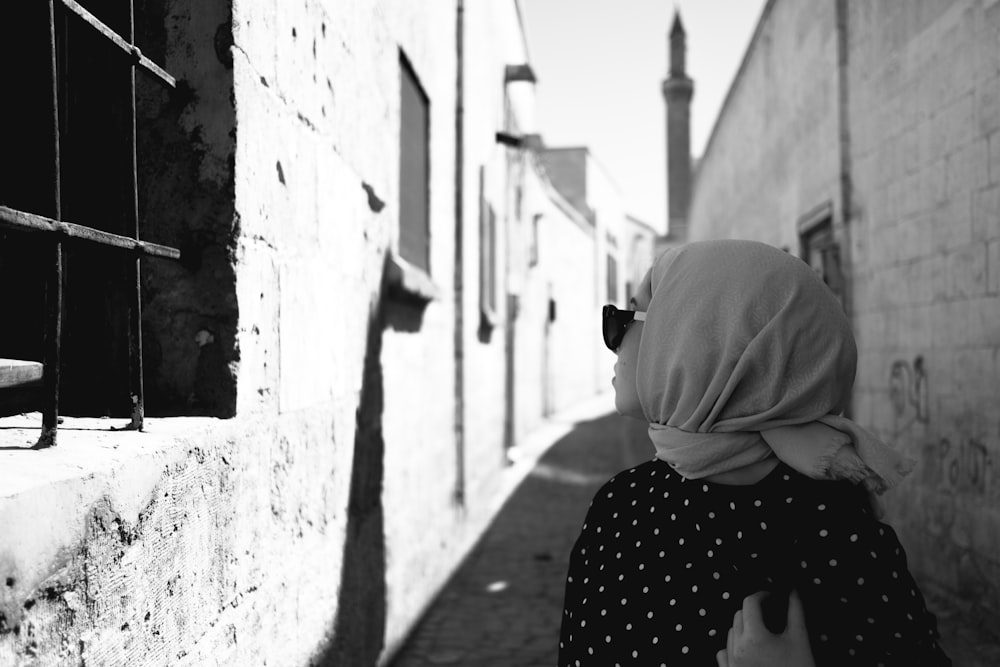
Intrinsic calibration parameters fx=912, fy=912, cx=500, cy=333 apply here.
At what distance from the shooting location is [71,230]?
1.51m

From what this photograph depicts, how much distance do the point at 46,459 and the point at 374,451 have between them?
7.21 ft

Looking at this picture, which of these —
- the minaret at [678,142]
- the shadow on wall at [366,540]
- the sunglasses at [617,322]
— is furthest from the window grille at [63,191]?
the minaret at [678,142]

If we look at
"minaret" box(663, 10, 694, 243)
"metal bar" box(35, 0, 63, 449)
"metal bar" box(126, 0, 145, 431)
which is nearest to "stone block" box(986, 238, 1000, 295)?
"metal bar" box(126, 0, 145, 431)

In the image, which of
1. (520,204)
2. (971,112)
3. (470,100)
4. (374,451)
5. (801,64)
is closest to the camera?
(374,451)

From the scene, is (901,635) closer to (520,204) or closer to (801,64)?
(801,64)

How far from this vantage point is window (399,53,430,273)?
15.2 feet

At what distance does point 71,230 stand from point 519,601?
4.03m

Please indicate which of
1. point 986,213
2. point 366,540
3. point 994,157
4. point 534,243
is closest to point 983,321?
point 986,213

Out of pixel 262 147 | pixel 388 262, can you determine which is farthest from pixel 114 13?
pixel 388 262

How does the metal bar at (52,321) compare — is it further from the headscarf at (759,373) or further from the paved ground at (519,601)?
the paved ground at (519,601)

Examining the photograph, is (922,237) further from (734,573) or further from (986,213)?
(734,573)

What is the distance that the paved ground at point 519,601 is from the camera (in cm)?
406

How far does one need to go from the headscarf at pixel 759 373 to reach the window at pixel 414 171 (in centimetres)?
313

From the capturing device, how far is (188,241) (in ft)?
6.77
